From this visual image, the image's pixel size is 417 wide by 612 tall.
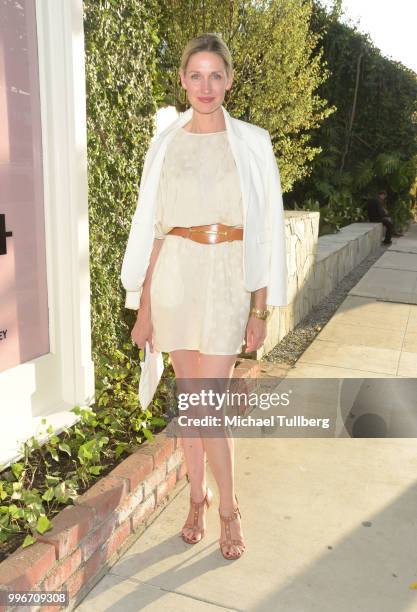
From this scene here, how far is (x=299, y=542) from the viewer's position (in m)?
2.87

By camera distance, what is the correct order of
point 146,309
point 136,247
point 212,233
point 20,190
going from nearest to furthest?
point 212,233, point 136,247, point 146,309, point 20,190

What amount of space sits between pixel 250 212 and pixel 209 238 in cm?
21

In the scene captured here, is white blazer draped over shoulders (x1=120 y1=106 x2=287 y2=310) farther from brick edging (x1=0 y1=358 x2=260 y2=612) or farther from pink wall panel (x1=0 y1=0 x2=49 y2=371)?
brick edging (x1=0 y1=358 x2=260 y2=612)

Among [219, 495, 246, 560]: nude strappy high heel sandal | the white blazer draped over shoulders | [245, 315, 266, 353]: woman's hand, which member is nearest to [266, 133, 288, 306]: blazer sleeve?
the white blazer draped over shoulders

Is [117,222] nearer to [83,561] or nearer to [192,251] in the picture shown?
[192,251]

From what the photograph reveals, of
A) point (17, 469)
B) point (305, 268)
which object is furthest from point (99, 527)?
point (305, 268)

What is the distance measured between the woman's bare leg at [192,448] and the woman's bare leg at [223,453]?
0.07 meters

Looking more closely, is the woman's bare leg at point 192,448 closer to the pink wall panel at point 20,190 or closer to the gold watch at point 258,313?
the gold watch at point 258,313

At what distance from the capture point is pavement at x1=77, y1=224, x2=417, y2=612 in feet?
8.18

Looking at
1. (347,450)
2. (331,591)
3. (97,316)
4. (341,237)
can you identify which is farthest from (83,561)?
(341,237)

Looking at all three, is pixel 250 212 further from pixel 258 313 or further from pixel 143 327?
pixel 143 327

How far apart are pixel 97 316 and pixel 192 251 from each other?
1431mm

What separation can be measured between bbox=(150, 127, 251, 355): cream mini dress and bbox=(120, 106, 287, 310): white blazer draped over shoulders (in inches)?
1.9

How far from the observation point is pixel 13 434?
10.2 feet
